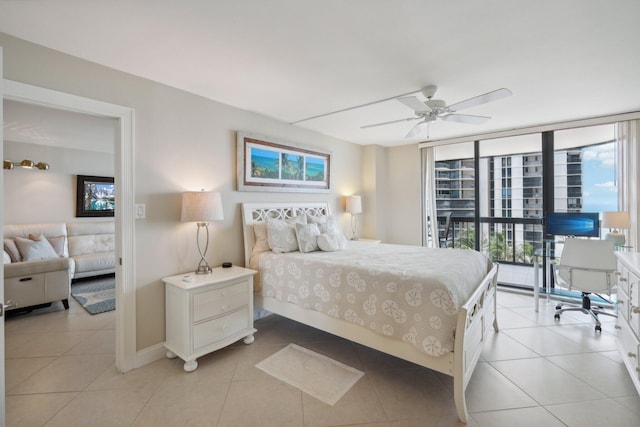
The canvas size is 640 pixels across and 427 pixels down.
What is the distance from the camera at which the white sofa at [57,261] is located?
357 centimetres

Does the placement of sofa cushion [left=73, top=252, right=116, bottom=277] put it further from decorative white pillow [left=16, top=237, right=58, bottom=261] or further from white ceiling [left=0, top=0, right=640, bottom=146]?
white ceiling [left=0, top=0, right=640, bottom=146]

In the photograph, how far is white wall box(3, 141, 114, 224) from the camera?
4852 millimetres

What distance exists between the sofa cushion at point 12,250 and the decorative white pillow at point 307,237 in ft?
14.0

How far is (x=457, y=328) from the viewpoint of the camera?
189cm

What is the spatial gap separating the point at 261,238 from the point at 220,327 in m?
1.05

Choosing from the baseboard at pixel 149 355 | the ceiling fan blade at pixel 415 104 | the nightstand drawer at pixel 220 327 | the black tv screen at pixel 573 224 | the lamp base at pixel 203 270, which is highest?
the ceiling fan blade at pixel 415 104

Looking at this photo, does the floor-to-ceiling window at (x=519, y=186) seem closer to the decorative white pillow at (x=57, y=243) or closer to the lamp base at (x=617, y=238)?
the lamp base at (x=617, y=238)

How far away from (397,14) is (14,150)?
21.2 ft

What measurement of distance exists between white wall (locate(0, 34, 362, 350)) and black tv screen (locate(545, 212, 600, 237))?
13.5 ft

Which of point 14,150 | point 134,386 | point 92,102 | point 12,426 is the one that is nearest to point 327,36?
point 92,102

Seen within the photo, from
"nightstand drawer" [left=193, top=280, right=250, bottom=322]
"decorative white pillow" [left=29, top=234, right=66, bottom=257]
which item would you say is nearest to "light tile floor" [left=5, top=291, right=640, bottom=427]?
"nightstand drawer" [left=193, top=280, right=250, bottom=322]

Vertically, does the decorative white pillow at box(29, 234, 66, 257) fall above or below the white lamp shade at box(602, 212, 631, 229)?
below

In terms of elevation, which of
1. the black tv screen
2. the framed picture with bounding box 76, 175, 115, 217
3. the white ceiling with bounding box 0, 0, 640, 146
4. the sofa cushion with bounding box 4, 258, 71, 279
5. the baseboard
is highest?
the white ceiling with bounding box 0, 0, 640, 146

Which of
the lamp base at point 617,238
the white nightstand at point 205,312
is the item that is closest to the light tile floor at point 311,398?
the white nightstand at point 205,312
